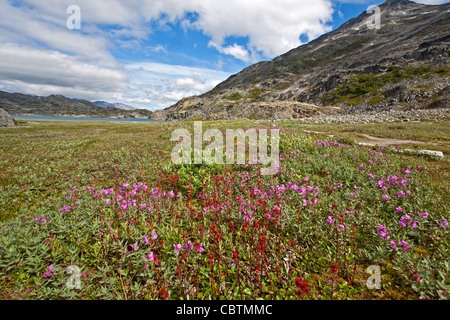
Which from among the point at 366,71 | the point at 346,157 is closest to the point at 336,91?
the point at 366,71

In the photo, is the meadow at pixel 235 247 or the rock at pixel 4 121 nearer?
the meadow at pixel 235 247

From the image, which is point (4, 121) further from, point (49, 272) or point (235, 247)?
point (235, 247)

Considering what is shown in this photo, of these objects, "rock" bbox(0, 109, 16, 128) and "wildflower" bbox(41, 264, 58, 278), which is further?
"rock" bbox(0, 109, 16, 128)

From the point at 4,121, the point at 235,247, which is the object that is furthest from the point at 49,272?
the point at 4,121

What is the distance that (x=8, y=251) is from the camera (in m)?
3.07

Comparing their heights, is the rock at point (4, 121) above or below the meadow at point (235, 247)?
above

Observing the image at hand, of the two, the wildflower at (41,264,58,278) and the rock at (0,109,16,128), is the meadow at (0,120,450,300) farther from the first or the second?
the rock at (0,109,16,128)

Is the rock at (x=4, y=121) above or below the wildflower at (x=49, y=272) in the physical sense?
above

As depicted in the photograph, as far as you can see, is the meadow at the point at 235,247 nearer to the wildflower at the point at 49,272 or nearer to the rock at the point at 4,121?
the wildflower at the point at 49,272

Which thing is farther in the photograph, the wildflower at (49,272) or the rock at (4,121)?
the rock at (4,121)

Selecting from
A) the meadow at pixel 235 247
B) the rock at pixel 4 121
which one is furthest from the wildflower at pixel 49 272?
the rock at pixel 4 121

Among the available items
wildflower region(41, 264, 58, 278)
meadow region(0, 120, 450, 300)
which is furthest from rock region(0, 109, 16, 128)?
wildflower region(41, 264, 58, 278)
